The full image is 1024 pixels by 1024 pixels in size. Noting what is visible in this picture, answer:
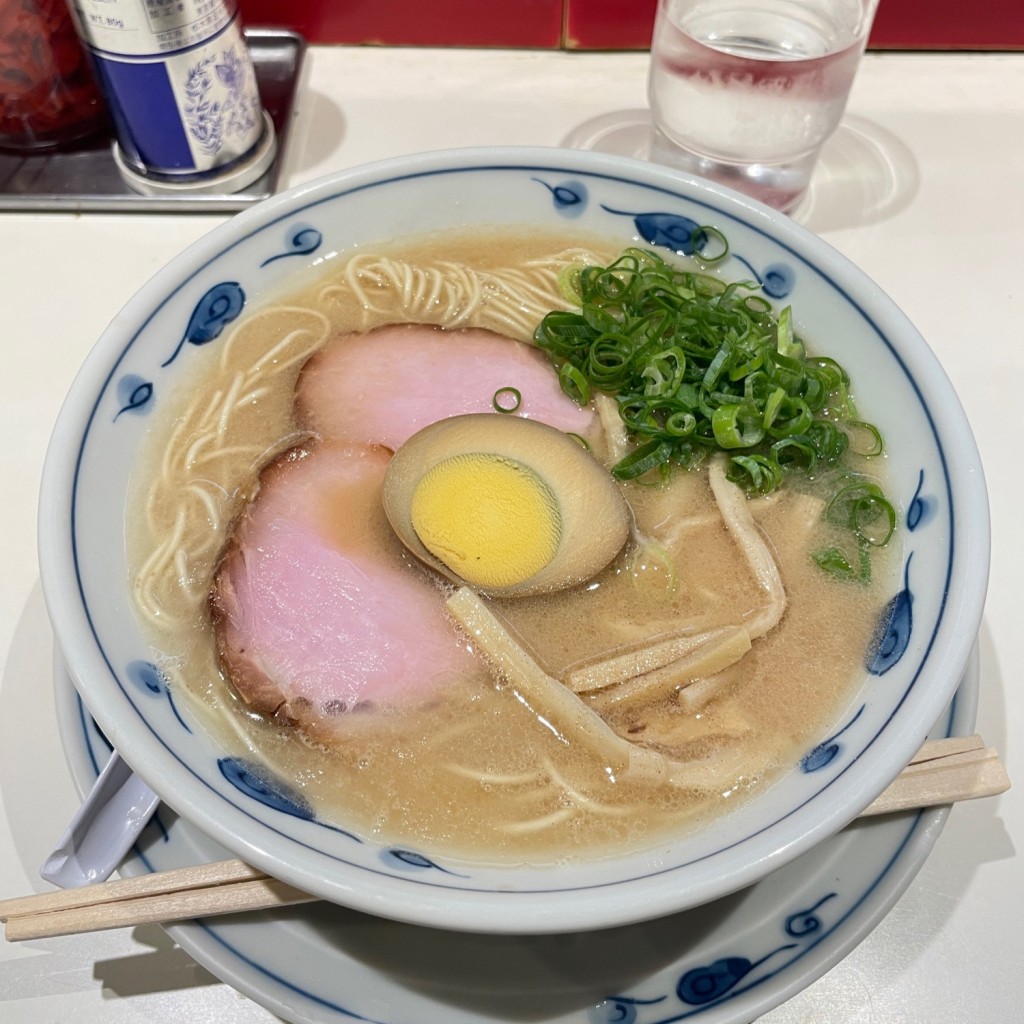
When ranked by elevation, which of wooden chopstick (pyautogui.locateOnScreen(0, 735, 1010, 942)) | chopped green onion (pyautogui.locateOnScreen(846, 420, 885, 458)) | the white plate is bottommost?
the white plate

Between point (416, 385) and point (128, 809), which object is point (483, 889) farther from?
point (416, 385)

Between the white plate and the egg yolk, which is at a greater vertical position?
the egg yolk

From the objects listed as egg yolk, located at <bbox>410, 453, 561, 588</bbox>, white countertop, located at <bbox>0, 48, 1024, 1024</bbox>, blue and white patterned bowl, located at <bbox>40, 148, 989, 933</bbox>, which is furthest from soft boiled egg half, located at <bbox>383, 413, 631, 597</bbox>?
white countertop, located at <bbox>0, 48, 1024, 1024</bbox>

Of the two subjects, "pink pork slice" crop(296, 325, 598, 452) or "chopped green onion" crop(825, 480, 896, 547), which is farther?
"pink pork slice" crop(296, 325, 598, 452)

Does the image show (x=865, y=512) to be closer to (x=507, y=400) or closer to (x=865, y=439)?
(x=865, y=439)

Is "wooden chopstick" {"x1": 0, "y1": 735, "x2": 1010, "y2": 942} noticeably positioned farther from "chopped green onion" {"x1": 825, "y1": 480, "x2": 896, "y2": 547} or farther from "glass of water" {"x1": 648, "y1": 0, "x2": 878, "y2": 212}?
"glass of water" {"x1": 648, "y1": 0, "x2": 878, "y2": 212}

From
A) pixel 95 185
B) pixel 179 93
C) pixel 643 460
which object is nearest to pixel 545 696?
pixel 643 460
